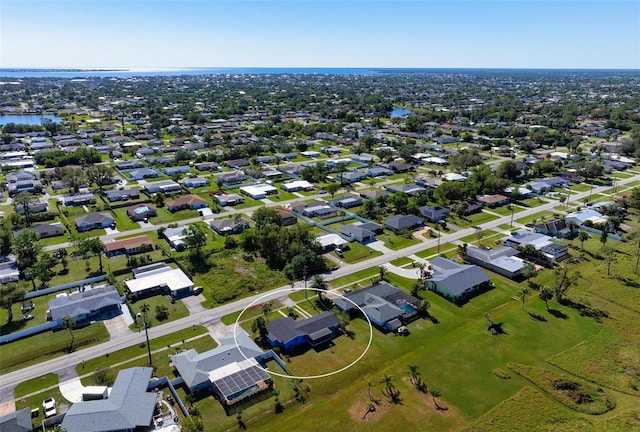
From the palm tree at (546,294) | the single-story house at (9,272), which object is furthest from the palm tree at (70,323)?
the palm tree at (546,294)

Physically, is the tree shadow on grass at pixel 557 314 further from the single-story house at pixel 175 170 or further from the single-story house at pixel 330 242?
the single-story house at pixel 175 170

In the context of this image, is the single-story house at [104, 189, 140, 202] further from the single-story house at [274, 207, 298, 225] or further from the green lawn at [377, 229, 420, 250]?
the green lawn at [377, 229, 420, 250]

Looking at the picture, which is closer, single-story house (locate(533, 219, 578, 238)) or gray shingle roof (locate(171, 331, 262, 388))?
gray shingle roof (locate(171, 331, 262, 388))

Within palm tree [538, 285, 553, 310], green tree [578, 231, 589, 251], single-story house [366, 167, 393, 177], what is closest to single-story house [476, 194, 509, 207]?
green tree [578, 231, 589, 251]

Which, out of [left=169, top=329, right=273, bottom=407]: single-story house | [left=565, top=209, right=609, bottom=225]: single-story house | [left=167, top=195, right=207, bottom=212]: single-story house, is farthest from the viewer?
[left=167, top=195, right=207, bottom=212]: single-story house

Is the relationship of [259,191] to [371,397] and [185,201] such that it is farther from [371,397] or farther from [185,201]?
[371,397]

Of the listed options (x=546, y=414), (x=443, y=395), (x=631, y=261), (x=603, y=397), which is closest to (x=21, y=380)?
(x=443, y=395)
